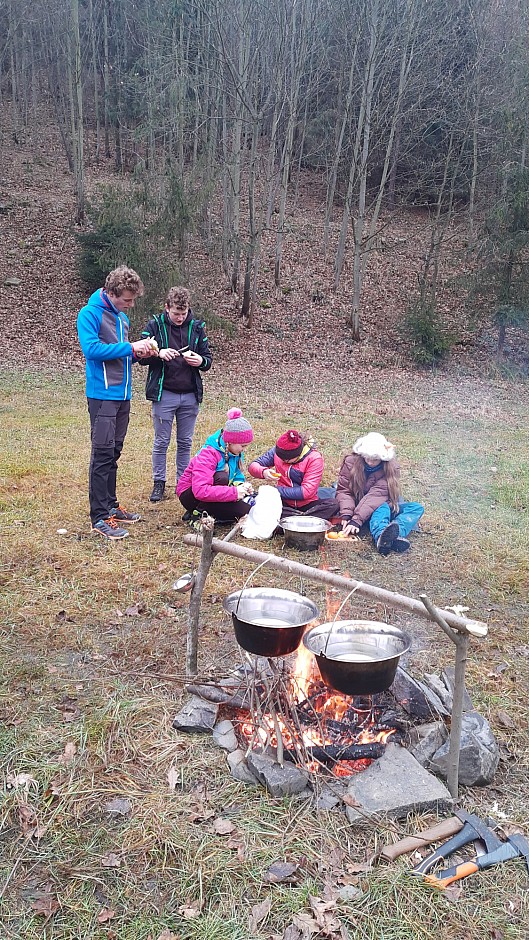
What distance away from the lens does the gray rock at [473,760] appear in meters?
2.79

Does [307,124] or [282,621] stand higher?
[307,124]

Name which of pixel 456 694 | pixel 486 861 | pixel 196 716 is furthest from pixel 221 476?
pixel 486 861

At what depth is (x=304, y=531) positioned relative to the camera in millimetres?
5121

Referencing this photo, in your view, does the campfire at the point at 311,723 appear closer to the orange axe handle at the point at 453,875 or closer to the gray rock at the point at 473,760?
the gray rock at the point at 473,760

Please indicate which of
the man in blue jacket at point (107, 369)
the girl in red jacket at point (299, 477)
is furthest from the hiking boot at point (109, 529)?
the girl in red jacket at point (299, 477)

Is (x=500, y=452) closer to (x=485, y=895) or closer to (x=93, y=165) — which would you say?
(x=485, y=895)

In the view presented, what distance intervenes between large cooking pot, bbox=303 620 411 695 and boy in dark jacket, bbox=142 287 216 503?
3.24 meters

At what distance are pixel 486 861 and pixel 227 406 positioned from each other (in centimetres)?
959

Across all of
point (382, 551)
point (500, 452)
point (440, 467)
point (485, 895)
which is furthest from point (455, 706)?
point (500, 452)

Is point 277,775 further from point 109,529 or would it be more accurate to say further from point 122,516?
point 122,516

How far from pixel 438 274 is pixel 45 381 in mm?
13170

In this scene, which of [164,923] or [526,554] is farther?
[526,554]

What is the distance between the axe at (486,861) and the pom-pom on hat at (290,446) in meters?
3.42

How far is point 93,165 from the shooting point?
26.0 meters
